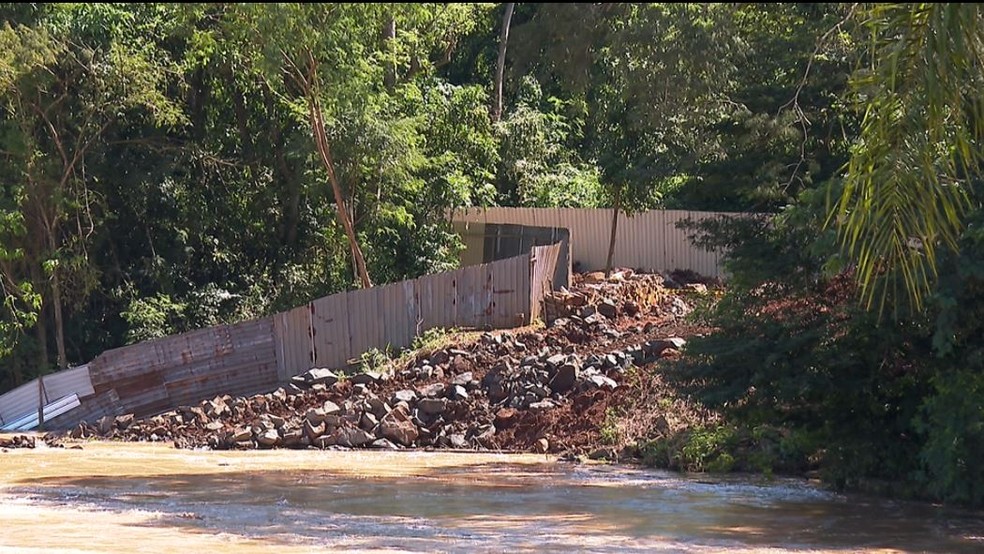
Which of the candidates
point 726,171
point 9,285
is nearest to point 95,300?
point 9,285

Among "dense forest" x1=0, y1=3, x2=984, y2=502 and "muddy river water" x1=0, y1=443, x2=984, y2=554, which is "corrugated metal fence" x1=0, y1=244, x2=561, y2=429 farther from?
"muddy river water" x1=0, y1=443, x2=984, y2=554

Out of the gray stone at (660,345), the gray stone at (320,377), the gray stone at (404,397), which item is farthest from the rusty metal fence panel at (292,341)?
the gray stone at (660,345)

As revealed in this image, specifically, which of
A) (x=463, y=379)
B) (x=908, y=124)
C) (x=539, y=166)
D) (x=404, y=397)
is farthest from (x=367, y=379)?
(x=908, y=124)

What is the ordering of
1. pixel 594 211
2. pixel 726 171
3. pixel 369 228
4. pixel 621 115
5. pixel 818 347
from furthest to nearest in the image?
pixel 594 211, pixel 369 228, pixel 621 115, pixel 726 171, pixel 818 347

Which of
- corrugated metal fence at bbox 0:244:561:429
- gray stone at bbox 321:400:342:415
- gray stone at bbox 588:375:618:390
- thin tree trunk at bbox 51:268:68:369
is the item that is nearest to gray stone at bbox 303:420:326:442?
gray stone at bbox 321:400:342:415

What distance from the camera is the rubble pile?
21109 millimetres

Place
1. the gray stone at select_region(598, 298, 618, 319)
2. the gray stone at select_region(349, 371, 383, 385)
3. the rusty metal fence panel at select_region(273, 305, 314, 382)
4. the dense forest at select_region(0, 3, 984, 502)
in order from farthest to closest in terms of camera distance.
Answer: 1. the gray stone at select_region(598, 298, 618, 319)
2. the rusty metal fence panel at select_region(273, 305, 314, 382)
3. the gray stone at select_region(349, 371, 383, 385)
4. the dense forest at select_region(0, 3, 984, 502)

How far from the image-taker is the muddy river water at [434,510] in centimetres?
1256

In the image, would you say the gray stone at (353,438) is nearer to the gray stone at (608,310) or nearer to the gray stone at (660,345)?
the gray stone at (660,345)

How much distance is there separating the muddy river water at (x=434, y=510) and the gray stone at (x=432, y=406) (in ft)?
5.46

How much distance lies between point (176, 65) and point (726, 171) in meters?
15.5

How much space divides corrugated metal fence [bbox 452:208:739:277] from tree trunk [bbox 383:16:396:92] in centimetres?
445

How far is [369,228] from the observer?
3000 centimetres

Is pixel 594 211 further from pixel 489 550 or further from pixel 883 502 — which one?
pixel 489 550
